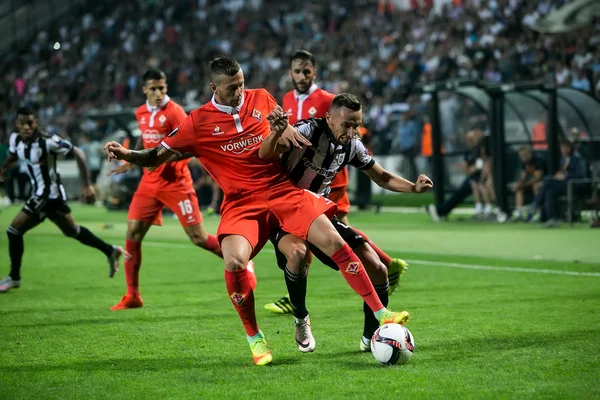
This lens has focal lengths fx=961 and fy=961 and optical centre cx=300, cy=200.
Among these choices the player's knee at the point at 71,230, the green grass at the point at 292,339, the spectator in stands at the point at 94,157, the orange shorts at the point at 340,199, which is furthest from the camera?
the spectator in stands at the point at 94,157

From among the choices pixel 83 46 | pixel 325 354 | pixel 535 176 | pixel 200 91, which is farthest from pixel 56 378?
pixel 83 46

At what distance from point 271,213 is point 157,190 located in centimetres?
310

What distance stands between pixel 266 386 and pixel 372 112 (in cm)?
2290

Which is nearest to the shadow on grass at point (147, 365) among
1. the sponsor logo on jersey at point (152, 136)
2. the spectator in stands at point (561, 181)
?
the sponsor logo on jersey at point (152, 136)

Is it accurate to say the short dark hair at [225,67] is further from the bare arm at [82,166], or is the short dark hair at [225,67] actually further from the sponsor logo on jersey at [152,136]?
the bare arm at [82,166]

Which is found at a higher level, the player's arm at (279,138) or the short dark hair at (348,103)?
the short dark hair at (348,103)

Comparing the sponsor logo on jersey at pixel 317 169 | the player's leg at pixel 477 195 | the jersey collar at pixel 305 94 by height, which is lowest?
the player's leg at pixel 477 195

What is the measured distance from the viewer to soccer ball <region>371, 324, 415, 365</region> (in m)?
6.05

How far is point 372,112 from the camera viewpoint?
28078 millimetres

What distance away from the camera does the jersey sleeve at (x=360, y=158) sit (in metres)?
7.01

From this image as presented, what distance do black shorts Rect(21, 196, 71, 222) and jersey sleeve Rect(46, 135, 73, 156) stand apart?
1.79 ft

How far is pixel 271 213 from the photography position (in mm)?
6754

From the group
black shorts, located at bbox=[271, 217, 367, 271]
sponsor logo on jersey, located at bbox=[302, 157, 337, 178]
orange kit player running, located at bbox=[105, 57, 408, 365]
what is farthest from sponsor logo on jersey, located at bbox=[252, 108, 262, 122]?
black shorts, located at bbox=[271, 217, 367, 271]

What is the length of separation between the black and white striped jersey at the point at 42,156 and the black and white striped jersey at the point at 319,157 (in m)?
4.38
